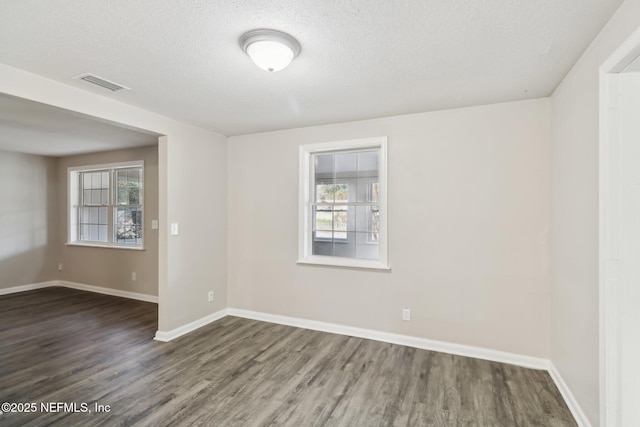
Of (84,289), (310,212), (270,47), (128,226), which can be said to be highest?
(270,47)

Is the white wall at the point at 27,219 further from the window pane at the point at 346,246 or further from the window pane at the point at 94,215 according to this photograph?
the window pane at the point at 346,246

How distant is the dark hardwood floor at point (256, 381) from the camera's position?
84.0 inches

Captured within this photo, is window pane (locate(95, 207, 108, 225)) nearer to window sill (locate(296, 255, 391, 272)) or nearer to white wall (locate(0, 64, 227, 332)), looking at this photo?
white wall (locate(0, 64, 227, 332))

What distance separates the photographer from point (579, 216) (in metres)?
2.12

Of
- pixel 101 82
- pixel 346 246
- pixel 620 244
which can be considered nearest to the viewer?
pixel 620 244

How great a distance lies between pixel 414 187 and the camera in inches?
129

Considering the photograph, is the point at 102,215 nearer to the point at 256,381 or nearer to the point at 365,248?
the point at 256,381

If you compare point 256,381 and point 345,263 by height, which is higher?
point 345,263

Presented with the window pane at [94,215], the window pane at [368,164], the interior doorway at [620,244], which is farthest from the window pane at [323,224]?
the window pane at [94,215]

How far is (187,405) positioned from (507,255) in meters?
3.01

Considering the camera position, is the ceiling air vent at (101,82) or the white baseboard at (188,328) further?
the white baseboard at (188,328)

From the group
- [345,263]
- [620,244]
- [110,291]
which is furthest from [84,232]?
[620,244]

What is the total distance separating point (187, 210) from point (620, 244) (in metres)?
3.84

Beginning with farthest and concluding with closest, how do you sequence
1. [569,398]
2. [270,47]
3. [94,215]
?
[94,215] < [569,398] < [270,47]
